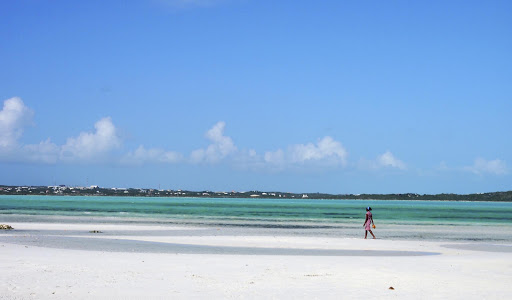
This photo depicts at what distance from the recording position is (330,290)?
59.7 feet

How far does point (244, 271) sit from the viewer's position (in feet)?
73.3

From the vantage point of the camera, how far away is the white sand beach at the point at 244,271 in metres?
17.6

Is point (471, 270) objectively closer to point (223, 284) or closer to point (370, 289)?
point (370, 289)

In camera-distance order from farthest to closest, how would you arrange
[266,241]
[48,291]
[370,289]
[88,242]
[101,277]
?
[266,241]
[88,242]
[101,277]
[370,289]
[48,291]

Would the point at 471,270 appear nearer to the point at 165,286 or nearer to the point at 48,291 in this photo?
the point at 165,286

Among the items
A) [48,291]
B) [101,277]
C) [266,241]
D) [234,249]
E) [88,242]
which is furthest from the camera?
[266,241]

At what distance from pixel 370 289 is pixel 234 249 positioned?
14.7 metres

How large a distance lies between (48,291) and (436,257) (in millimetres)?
18867

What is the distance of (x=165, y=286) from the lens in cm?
1858

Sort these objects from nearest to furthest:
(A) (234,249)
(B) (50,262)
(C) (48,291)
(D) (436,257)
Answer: (C) (48,291) < (B) (50,262) < (D) (436,257) < (A) (234,249)

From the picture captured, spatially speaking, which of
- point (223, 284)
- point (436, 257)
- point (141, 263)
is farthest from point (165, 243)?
point (223, 284)

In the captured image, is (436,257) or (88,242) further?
(88,242)

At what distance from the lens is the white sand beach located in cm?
1762

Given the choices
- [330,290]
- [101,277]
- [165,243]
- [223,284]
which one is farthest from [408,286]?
[165,243]
